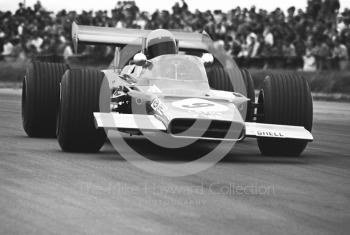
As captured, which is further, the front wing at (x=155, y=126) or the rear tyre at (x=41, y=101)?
the rear tyre at (x=41, y=101)

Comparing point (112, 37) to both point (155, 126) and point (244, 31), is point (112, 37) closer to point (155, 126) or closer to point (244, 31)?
point (155, 126)

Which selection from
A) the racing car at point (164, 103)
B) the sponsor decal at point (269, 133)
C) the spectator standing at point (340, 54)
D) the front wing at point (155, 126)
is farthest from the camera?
the spectator standing at point (340, 54)

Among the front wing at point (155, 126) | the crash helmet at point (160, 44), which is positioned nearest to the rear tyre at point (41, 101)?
the crash helmet at point (160, 44)

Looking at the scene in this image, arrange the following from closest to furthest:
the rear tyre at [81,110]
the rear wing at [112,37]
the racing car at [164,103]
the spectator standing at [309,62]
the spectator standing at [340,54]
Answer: the racing car at [164,103]
the rear tyre at [81,110]
the rear wing at [112,37]
the spectator standing at [340,54]
the spectator standing at [309,62]

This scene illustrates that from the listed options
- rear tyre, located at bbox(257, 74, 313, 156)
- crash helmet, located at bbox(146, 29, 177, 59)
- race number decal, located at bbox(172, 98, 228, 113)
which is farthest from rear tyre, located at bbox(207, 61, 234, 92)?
race number decal, located at bbox(172, 98, 228, 113)

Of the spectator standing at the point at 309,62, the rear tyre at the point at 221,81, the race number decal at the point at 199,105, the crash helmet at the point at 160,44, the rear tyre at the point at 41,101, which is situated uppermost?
the crash helmet at the point at 160,44

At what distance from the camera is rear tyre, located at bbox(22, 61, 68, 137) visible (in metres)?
12.4

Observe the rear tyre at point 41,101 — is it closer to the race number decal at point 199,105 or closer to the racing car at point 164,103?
the racing car at point 164,103

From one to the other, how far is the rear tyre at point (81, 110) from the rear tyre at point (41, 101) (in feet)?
6.47

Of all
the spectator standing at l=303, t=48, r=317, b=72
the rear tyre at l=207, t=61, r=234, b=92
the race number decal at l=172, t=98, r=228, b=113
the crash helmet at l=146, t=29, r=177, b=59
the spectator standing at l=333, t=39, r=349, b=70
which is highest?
the crash helmet at l=146, t=29, r=177, b=59

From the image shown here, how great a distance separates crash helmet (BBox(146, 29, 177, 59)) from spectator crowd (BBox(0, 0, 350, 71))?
38.2 feet

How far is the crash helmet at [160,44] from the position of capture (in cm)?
1233

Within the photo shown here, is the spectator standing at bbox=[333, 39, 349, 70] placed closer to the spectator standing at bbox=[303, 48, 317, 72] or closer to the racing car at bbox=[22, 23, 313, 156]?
A: the spectator standing at bbox=[303, 48, 317, 72]

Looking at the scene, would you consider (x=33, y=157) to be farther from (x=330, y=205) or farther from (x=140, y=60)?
(x=330, y=205)
